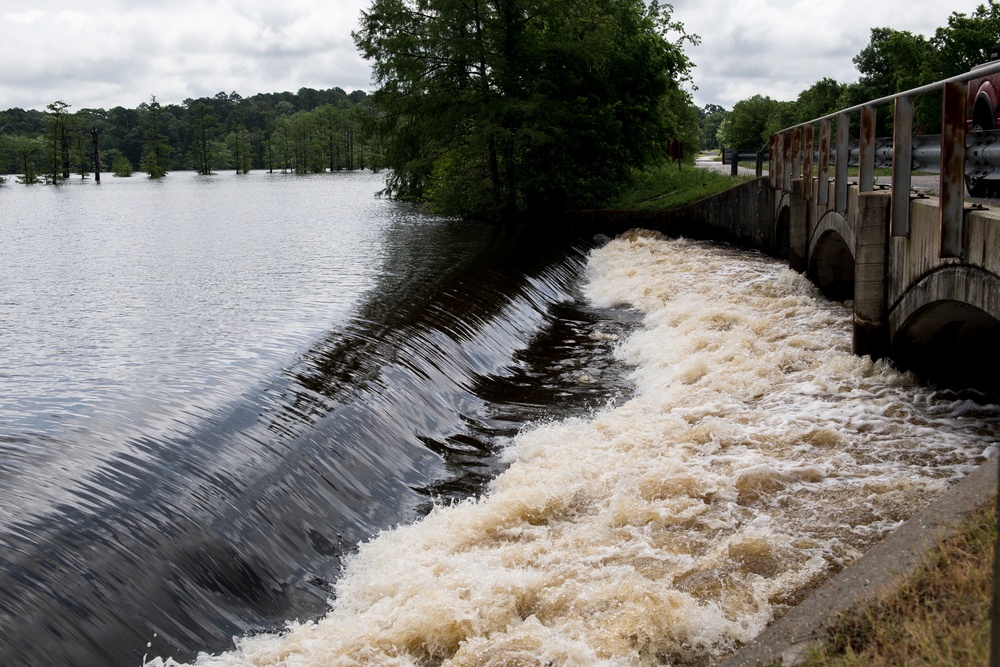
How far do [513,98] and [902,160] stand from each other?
2356 cm

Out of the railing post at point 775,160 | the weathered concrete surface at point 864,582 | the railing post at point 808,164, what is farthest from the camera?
the railing post at point 775,160

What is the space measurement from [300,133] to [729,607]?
445ft

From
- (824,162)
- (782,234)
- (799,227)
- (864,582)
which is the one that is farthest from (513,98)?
(864,582)

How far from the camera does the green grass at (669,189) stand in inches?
1203

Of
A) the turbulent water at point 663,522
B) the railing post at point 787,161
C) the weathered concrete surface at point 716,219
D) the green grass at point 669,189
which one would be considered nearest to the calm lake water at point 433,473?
the turbulent water at point 663,522

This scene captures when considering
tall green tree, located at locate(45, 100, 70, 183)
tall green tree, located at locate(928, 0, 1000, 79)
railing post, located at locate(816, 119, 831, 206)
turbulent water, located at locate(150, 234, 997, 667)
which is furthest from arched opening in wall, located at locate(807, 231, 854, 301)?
tall green tree, located at locate(45, 100, 70, 183)

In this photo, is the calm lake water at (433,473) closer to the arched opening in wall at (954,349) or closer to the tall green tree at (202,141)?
the arched opening in wall at (954,349)

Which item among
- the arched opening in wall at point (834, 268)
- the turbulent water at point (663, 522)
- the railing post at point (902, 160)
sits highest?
the railing post at point (902, 160)

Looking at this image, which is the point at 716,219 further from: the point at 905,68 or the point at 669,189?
the point at 905,68

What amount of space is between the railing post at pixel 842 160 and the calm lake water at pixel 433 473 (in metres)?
1.90

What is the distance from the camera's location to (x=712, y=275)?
21.0 m

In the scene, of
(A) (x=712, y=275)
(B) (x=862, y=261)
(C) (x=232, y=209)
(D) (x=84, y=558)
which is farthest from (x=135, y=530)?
(C) (x=232, y=209)

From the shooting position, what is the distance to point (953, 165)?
862 centimetres

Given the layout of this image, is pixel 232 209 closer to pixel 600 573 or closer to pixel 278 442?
pixel 278 442
